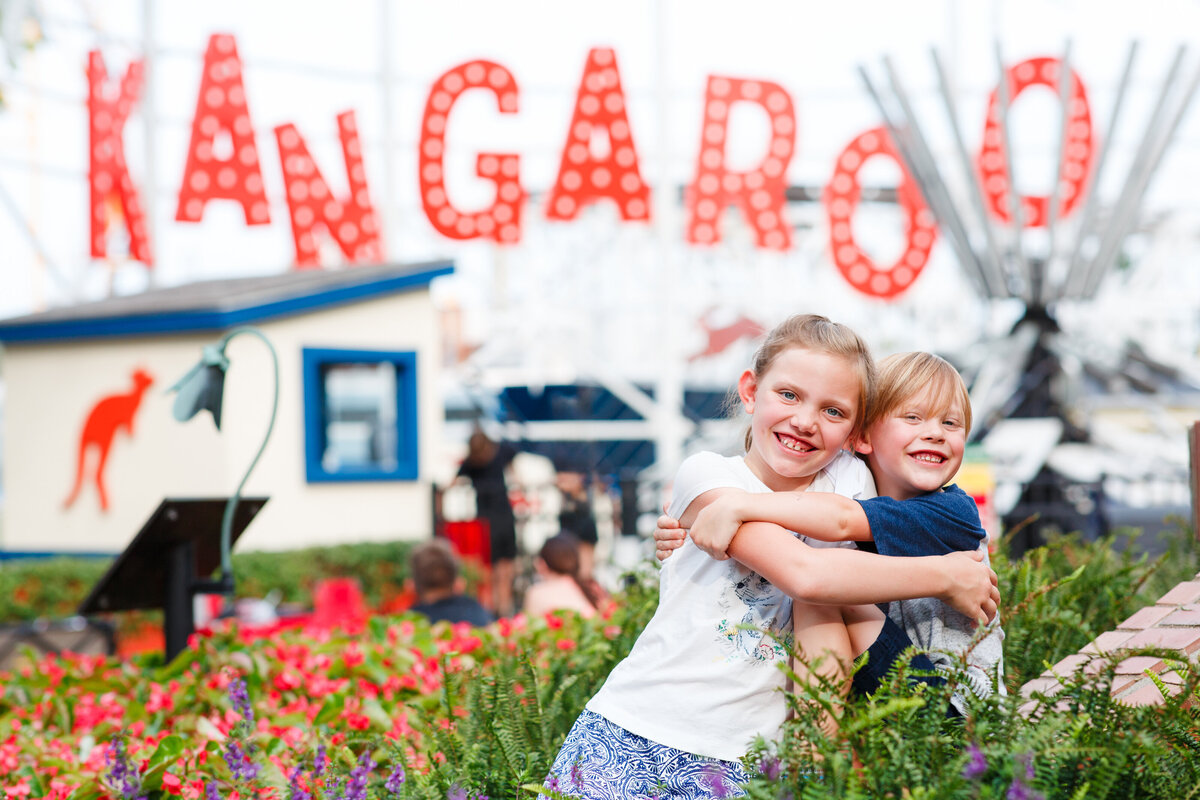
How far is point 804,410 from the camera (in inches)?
79.7

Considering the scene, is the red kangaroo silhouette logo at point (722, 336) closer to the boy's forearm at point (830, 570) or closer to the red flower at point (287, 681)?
the red flower at point (287, 681)

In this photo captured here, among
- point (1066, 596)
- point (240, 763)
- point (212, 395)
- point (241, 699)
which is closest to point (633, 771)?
point (240, 763)

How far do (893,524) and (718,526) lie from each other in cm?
30

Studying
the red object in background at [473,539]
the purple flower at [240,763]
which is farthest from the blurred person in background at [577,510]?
the purple flower at [240,763]

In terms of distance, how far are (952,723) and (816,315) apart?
75 cm

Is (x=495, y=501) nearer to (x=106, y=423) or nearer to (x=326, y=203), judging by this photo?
(x=106, y=423)

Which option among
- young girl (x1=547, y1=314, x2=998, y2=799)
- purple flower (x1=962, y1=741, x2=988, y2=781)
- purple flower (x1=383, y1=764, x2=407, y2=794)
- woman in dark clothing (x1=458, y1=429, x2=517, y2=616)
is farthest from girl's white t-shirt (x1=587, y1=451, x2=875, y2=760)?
woman in dark clothing (x1=458, y1=429, x2=517, y2=616)

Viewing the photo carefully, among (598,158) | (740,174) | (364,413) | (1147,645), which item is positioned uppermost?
(598,158)

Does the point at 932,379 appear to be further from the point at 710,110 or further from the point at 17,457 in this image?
the point at 710,110

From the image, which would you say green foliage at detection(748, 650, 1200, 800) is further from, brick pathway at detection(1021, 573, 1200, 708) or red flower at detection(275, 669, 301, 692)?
red flower at detection(275, 669, 301, 692)

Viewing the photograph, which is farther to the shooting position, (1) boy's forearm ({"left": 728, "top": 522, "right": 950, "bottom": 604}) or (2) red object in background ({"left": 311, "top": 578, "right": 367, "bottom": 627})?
(2) red object in background ({"left": 311, "top": 578, "right": 367, "bottom": 627})

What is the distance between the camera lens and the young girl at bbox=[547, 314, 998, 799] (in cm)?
200

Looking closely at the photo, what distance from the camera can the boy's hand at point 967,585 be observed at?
199 centimetres

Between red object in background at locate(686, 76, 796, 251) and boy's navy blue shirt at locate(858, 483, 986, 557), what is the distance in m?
10.5
